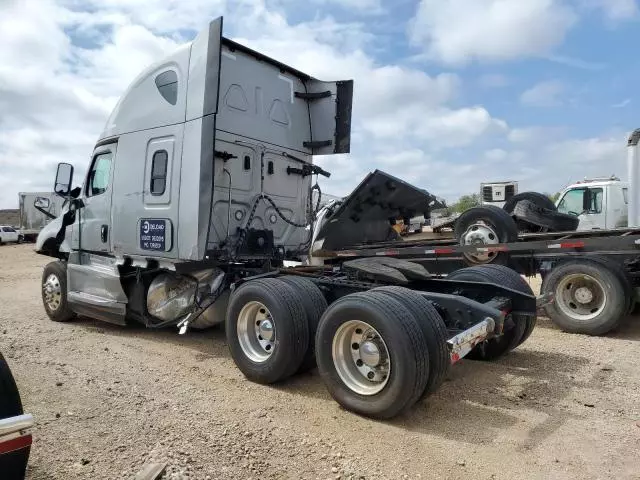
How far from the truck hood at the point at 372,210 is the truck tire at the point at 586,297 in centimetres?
215

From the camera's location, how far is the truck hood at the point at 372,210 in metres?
7.70

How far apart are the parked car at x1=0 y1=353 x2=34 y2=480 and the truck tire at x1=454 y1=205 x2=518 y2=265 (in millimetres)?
7140

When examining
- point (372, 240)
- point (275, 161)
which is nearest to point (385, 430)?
point (275, 161)

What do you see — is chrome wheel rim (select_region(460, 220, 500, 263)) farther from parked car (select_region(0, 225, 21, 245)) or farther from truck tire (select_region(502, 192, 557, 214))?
A: parked car (select_region(0, 225, 21, 245))

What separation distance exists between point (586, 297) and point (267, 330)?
15.1 ft

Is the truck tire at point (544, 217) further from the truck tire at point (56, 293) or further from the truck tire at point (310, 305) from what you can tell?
the truck tire at point (56, 293)

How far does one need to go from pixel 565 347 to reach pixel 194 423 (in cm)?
462

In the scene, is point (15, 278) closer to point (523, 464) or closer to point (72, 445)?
point (72, 445)

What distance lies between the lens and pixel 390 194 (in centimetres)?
801

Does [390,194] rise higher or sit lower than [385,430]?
higher

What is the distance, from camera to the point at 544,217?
10.2 m

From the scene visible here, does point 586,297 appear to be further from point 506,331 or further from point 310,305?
point 310,305

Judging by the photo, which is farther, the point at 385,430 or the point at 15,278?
the point at 15,278

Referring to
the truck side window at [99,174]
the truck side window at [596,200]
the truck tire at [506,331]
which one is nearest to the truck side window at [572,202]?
the truck side window at [596,200]
